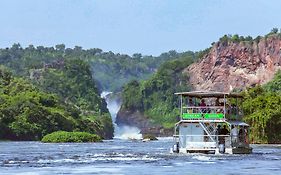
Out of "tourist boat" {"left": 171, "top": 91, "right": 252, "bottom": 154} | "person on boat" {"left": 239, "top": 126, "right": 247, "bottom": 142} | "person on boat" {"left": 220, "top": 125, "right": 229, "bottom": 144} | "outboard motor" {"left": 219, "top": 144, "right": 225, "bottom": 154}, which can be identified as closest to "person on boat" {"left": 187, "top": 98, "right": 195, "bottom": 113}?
"tourist boat" {"left": 171, "top": 91, "right": 252, "bottom": 154}

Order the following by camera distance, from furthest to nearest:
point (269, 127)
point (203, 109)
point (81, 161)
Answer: point (269, 127)
point (203, 109)
point (81, 161)

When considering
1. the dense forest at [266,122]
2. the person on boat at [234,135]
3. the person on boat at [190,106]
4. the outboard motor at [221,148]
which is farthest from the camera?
the dense forest at [266,122]

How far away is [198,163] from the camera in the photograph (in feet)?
261

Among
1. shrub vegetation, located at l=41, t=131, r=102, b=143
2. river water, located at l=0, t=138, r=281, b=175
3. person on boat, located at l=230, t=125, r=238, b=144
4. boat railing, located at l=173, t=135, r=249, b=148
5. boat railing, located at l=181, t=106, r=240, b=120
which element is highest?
shrub vegetation, located at l=41, t=131, r=102, b=143

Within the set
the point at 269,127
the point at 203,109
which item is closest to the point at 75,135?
the point at 269,127

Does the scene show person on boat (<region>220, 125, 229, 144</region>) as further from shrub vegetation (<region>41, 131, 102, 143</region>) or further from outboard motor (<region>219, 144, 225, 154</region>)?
shrub vegetation (<region>41, 131, 102, 143</region>)

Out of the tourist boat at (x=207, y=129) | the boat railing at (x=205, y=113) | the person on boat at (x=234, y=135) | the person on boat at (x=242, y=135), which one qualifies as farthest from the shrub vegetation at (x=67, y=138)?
the person on boat at (x=234, y=135)

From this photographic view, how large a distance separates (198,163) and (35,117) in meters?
120

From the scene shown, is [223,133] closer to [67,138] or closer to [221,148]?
[221,148]

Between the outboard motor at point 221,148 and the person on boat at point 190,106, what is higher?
the person on boat at point 190,106

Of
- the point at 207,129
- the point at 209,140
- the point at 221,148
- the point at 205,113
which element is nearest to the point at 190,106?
the point at 205,113

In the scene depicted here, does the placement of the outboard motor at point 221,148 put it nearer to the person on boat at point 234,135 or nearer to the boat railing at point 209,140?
the boat railing at point 209,140

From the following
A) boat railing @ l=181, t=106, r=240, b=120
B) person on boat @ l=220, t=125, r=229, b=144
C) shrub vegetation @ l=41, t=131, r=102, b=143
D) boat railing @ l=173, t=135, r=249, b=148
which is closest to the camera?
boat railing @ l=173, t=135, r=249, b=148

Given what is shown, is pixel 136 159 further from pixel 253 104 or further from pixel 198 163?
pixel 253 104
